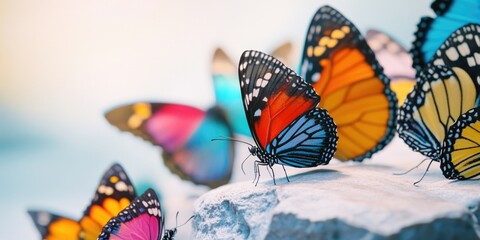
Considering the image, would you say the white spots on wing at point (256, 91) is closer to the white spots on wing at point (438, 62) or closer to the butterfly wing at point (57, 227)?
the white spots on wing at point (438, 62)

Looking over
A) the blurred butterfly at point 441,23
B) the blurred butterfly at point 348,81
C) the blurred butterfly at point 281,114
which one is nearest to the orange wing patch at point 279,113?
the blurred butterfly at point 281,114

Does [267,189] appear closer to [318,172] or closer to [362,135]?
[318,172]

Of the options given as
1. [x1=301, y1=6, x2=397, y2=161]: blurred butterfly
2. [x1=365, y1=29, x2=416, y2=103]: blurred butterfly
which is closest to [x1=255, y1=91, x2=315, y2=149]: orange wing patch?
[x1=301, y1=6, x2=397, y2=161]: blurred butterfly

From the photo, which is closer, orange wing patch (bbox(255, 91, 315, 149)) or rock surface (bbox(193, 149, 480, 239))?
rock surface (bbox(193, 149, 480, 239))

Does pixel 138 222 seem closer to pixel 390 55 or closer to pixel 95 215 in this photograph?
pixel 95 215

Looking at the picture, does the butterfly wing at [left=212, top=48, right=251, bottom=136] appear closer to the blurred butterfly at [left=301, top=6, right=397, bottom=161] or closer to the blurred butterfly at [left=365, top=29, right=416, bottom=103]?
the blurred butterfly at [left=301, top=6, right=397, bottom=161]

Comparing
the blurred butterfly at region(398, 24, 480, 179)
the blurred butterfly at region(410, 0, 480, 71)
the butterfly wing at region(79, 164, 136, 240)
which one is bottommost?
the butterfly wing at region(79, 164, 136, 240)

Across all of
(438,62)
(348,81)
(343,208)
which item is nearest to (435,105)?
(438,62)

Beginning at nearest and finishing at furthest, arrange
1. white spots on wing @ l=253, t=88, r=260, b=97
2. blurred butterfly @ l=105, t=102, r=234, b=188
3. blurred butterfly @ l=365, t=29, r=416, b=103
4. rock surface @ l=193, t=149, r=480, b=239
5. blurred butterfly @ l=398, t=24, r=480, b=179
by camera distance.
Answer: rock surface @ l=193, t=149, r=480, b=239
white spots on wing @ l=253, t=88, r=260, b=97
blurred butterfly @ l=398, t=24, r=480, b=179
blurred butterfly @ l=105, t=102, r=234, b=188
blurred butterfly @ l=365, t=29, r=416, b=103
